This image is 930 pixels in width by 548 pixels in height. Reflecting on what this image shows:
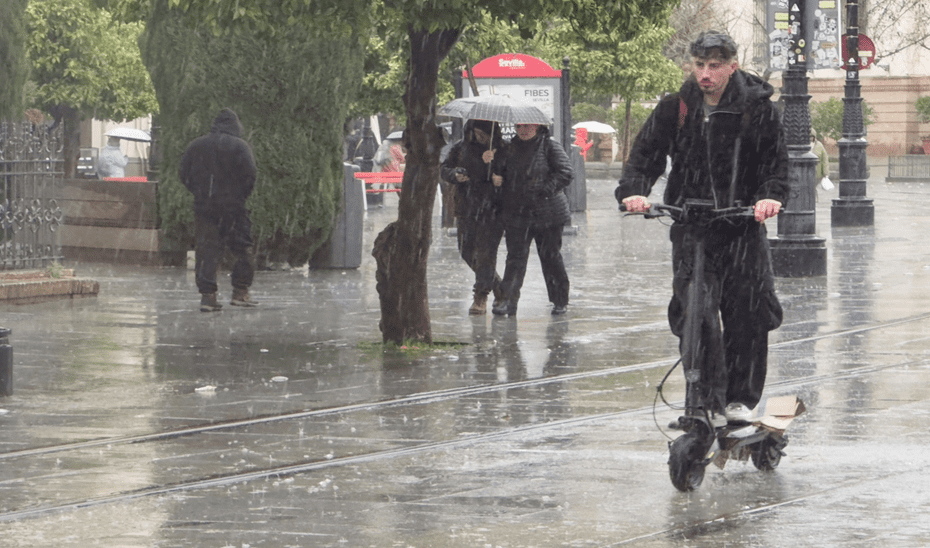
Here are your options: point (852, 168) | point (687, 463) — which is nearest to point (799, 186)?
point (852, 168)

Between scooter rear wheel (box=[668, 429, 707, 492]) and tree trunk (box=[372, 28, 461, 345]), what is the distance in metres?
4.70

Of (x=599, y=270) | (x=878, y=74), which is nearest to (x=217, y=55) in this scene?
(x=599, y=270)

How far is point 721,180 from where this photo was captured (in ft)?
22.1

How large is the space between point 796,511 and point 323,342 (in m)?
5.97

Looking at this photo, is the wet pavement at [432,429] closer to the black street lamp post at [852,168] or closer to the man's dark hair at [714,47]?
the man's dark hair at [714,47]

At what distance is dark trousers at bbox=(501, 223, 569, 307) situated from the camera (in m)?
13.3

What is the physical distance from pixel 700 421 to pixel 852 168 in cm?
1982

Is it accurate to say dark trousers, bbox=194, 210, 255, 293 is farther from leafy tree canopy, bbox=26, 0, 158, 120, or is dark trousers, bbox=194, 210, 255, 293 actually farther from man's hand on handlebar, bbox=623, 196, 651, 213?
leafy tree canopy, bbox=26, 0, 158, 120

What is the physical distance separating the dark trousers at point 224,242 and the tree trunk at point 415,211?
3059 mm

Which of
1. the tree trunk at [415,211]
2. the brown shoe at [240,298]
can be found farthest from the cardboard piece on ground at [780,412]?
the brown shoe at [240,298]

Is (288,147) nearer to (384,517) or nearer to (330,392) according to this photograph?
(330,392)

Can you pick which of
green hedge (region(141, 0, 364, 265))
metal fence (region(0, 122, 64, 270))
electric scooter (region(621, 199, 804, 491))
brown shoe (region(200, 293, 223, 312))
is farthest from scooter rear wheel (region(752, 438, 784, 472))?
Result: green hedge (region(141, 0, 364, 265))

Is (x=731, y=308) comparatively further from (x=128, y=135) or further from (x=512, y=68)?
(x=128, y=135)

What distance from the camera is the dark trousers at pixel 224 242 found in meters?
14.0
